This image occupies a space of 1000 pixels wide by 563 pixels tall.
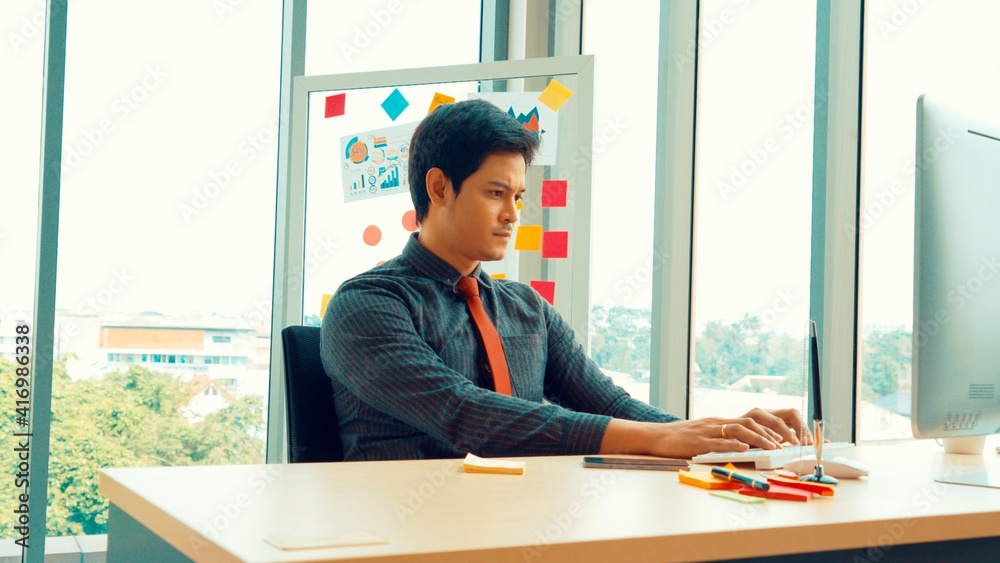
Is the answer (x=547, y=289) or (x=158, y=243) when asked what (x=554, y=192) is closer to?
(x=547, y=289)

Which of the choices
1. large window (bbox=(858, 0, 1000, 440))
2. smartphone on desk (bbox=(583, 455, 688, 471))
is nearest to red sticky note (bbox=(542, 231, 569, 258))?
large window (bbox=(858, 0, 1000, 440))

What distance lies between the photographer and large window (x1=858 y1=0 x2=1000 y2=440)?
7.57 feet

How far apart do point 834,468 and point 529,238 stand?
1796 mm

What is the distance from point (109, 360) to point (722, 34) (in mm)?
2160

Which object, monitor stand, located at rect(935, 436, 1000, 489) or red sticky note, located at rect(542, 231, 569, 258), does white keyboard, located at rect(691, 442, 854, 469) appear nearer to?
monitor stand, located at rect(935, 436, 1000, 489)

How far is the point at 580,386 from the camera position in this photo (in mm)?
1854

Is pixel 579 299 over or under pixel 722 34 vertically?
under

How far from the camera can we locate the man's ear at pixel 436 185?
1.79 meters

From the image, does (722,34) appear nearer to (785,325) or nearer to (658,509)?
(785,325)

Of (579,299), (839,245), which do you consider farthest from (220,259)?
(839,245)

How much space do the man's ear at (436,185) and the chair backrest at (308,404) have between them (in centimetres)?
37

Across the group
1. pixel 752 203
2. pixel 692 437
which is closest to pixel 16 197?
pixel 752 203

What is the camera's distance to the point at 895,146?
2.37m

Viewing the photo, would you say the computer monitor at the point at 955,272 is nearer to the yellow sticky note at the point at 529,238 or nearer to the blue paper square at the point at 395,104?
the yellow sticky note at the point at 529,238
